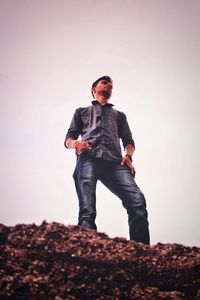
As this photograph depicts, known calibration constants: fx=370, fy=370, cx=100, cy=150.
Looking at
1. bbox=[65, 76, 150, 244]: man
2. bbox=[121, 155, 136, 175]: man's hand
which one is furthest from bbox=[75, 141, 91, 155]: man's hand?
bbox=[121, 155, 136, 175]: man's hand

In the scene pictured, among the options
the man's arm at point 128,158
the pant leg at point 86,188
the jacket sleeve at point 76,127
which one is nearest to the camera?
the pant leg at point 86,188

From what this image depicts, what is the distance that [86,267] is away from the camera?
3.36m

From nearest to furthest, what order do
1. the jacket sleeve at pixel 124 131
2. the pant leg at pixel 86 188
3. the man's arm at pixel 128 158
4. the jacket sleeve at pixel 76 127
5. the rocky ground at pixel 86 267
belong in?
the rocky ground at pixel 86 267
the pant leg at pixel 86 188
the man's arm at pixel 128 158
the jacket sleeve at pixel 76 127
the jacket sleeve at pixel 124 131

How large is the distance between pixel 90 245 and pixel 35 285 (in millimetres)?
697

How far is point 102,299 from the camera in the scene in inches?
121

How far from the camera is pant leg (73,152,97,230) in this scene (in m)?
3.99

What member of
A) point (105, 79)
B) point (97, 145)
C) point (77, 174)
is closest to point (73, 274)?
point (77, 174)

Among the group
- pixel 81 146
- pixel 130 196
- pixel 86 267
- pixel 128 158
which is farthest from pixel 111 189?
pixel 86 267

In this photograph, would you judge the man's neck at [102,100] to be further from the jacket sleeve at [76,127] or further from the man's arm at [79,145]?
the man's arm at [79,145]

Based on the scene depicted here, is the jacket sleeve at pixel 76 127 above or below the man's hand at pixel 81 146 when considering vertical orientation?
above

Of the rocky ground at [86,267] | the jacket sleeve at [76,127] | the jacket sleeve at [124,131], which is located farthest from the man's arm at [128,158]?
the rocky ground at [86,267]

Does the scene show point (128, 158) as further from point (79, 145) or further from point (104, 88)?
point (104, 88)

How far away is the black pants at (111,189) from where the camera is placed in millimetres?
4020

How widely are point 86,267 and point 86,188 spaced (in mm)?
1051
